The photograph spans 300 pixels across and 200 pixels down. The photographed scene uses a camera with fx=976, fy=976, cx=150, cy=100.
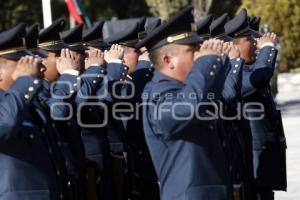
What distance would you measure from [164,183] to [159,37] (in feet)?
2.62

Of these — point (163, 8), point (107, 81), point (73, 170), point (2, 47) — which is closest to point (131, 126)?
point (107, 81)

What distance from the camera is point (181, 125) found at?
16.5 feet

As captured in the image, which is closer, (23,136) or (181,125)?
(181,125)

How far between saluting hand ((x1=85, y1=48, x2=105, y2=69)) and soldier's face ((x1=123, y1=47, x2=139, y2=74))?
26.1 inches

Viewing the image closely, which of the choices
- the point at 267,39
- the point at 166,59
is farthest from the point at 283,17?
the point at 166,59

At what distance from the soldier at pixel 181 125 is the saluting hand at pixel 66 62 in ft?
3.69

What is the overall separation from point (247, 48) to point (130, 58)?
1025mm

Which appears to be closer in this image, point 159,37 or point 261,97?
point 159,37

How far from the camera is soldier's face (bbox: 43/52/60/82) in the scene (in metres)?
6.65

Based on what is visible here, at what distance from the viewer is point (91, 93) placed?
6.82 metres

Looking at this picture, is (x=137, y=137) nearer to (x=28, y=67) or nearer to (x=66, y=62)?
(x=66, y=62)

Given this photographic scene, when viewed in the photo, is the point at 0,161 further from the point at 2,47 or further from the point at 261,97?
the point at 261,97

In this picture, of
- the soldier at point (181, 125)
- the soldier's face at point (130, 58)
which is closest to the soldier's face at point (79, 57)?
the soldier's face at point (130, 58)

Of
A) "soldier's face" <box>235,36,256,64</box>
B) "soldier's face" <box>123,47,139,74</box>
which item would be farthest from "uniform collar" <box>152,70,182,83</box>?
"soldier's face" <box>235,36,256,64</box>
